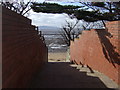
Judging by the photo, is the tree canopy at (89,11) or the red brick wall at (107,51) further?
the tree canopy at (89,11)

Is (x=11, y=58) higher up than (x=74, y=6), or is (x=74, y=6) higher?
(x=74, y=6)

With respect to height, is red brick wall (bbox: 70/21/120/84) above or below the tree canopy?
below

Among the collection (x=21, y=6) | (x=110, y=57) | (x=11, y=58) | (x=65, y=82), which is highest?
(x=21, y=6)

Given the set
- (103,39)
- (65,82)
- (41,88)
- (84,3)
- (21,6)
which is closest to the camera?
(41,88)

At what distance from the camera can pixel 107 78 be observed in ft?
28.2

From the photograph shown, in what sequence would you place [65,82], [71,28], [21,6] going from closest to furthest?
1. [65,82]
2. [21,6]
3. [71,28]

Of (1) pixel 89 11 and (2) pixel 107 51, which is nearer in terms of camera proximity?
(2) pixel 107 51

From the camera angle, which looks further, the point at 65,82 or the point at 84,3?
the point at 84,3

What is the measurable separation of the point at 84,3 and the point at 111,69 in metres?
11.0

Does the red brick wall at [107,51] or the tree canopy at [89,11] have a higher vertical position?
the tree canopy at [89,11]

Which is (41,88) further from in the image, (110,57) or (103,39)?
(103,39)

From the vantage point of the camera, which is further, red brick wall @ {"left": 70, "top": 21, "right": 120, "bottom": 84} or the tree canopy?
the tree canopy

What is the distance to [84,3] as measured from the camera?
1855cm

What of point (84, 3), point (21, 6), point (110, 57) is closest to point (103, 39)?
point (110, 57)
